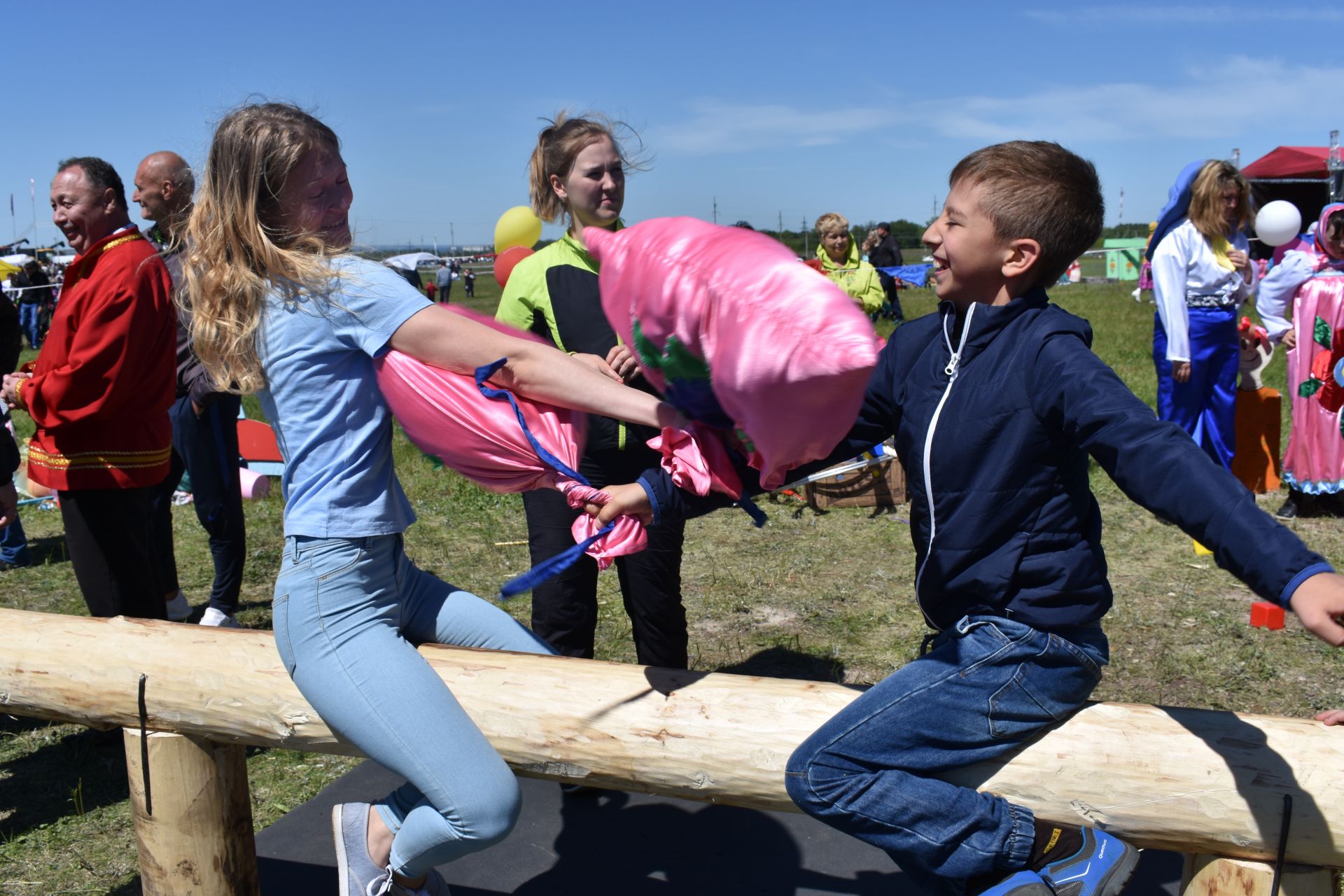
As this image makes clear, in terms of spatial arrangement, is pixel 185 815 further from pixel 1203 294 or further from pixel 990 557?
pixel 1203 294

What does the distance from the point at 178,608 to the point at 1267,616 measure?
16.5 feet

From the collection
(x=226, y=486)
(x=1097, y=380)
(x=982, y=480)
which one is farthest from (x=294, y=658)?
(x=226, y=486)

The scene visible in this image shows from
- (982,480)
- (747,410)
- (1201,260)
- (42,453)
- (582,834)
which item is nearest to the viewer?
(747,410)

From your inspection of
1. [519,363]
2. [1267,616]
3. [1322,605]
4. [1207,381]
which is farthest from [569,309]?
[1207,381]

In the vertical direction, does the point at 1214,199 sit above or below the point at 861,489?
above

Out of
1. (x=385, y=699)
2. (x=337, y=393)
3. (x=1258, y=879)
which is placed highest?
(x=337, y=393)

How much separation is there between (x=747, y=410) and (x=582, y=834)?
6.99 feet

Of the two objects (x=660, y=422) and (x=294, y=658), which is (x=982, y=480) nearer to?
(x=660, y=422)

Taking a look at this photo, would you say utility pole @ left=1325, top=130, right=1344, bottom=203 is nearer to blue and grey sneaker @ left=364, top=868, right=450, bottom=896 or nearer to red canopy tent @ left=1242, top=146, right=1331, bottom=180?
red canopy tent @ left=1242, top=146, right=1331, bottom=180

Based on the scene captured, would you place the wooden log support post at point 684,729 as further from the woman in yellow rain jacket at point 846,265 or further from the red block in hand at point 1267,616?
Result: the woman in yellow rain jacket at point 846,265

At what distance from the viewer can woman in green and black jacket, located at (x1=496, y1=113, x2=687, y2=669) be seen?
10.5 feet

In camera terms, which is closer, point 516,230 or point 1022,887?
point 1022,887

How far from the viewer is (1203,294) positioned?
5.93m

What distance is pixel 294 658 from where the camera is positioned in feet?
6.96
